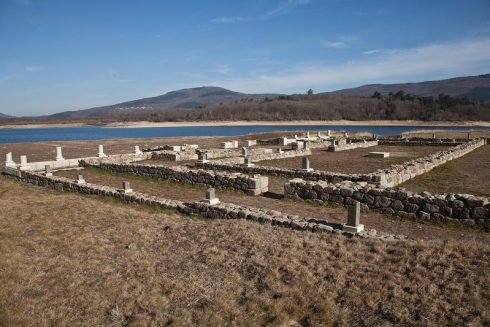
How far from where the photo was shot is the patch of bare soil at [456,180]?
541 inches

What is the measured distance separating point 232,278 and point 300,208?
557cm

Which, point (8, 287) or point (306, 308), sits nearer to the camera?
point (306, 308)

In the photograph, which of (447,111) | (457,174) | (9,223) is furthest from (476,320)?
(447,111)

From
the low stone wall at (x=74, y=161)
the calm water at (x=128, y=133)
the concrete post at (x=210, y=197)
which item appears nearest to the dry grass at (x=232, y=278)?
the concrete post at (x=210, y=197)

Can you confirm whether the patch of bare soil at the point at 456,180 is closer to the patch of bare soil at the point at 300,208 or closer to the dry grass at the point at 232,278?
the patch of bare soil at the point at 300,208

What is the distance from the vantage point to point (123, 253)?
24.8 ft

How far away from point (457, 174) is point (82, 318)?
16.8 meters

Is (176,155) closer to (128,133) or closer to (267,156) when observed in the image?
(267,156)

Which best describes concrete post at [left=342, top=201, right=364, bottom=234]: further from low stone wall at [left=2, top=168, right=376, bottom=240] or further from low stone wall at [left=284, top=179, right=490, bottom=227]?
low stone wall at [left=284, top=179, right=490, bottom=227]

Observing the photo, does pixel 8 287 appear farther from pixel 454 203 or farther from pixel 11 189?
pixel 11 189

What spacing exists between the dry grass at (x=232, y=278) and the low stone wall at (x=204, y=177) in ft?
15.1

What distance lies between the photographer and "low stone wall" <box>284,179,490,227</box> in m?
9.41

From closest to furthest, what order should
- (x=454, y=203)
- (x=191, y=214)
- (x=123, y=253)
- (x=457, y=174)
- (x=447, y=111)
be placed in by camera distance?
1. (x=123, y=253)
2. (x=454, y=203)
3. (x=191, y=214)
4. (x=457, y=174)
5. (x=447, y=111)

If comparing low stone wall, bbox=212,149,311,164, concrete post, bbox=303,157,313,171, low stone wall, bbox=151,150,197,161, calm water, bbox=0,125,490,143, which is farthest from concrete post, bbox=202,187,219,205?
calm water, bbox=0,125,490,143
